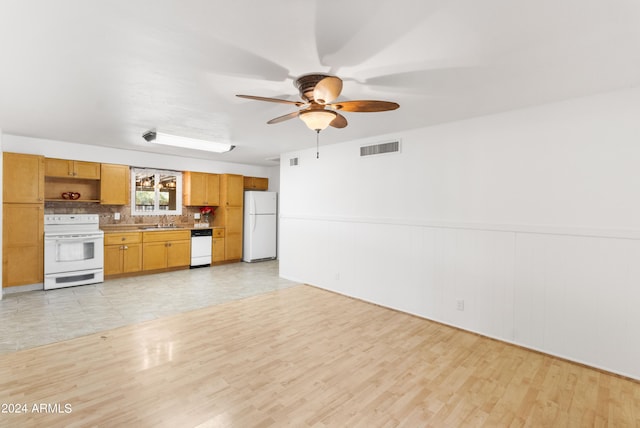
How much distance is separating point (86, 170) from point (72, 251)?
1.51m

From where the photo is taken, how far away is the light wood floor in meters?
2.15

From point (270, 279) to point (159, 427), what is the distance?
4.01 meters

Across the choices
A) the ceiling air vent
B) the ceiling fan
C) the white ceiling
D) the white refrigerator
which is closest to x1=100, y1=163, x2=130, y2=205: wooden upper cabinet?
the white ceiling

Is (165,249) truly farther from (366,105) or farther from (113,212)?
(366,105)

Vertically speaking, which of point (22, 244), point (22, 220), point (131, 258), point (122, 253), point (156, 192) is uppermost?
point (156, 192)

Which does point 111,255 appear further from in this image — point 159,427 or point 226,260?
point 159,427

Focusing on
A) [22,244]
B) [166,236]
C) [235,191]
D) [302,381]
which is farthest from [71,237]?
[302,381]

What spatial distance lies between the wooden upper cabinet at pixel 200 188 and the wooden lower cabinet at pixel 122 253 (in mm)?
1448

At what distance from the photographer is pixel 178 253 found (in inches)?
260

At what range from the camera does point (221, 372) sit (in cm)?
270

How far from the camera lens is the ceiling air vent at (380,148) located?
4355 mm

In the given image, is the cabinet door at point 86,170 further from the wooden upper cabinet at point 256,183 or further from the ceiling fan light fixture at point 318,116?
the ceiling fan light fixture at point 318,116

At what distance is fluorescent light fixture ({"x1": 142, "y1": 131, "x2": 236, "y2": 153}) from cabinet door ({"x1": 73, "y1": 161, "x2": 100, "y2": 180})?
75.0 inches

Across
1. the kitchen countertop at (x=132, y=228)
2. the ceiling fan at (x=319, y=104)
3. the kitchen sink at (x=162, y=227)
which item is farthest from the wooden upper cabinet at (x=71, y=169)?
the ceiling fan at (x=319, y=104)
